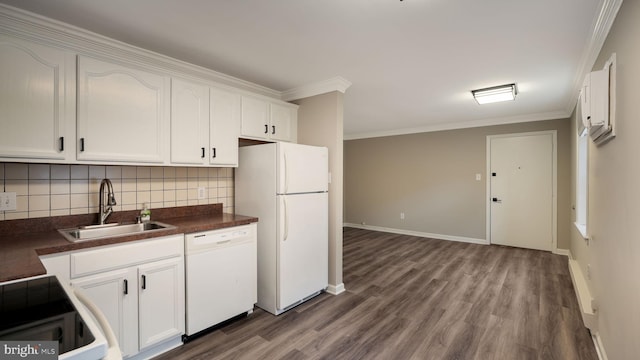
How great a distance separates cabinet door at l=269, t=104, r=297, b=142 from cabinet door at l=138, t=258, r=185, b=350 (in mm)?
1626

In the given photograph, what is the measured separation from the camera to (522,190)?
197 inches

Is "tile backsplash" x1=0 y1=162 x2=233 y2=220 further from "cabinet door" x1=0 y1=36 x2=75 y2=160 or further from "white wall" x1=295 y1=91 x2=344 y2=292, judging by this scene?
"white wall" x1=295 y1=91 x2=344 y2=292

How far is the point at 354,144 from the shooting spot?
7.14 m

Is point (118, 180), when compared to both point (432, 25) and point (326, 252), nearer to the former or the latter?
point (326, 252)

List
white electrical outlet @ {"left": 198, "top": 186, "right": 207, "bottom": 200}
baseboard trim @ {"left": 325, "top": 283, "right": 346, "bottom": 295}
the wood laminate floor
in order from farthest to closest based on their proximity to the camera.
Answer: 1. baseboard trim @ {"left": 325, "top": 283, "right": 346, "bottom": 295}
2. white electrical outlet @ {"left": 198, "top": 186, "right": 207, "bottom": 200}
3. the wood laminate floor

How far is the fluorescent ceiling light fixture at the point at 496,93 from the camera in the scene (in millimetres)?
3286

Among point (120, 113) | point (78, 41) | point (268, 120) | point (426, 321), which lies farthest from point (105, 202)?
point (426, 321)

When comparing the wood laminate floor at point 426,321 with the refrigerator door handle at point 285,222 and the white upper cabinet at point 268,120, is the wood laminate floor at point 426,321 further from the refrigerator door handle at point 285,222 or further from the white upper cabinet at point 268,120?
the white upper cabinet at point 268,120

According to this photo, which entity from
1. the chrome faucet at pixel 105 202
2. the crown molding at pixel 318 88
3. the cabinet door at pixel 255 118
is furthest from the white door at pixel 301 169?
the chrome faucet at pixel 105 202

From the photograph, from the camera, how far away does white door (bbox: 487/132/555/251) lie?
4797mm

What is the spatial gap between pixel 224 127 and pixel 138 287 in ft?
4.85

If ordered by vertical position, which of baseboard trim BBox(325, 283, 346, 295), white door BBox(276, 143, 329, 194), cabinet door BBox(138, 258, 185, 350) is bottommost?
baseboard trim BBox(325, 283, 346, 295)

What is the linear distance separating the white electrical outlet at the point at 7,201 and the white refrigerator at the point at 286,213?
1640 millimetres

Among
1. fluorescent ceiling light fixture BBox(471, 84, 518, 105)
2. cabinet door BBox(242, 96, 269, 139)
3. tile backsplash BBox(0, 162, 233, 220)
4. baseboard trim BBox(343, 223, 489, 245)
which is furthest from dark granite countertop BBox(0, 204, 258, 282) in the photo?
baseboard trim BBox(343, 223, 489, 245)
